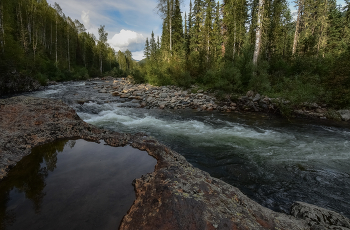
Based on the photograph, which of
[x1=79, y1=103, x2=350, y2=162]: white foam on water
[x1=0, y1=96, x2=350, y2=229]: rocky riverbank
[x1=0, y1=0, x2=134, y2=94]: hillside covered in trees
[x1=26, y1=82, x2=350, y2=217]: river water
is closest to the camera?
[x1=0, y1=96, x2=350, y2=229]: rocky riverbank

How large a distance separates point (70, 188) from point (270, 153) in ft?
16.7

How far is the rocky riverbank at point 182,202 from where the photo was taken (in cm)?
165

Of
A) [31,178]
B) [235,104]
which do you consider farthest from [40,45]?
[31,178]

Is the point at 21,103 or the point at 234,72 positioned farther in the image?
the point at 234,72

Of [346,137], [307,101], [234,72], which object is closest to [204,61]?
[234,72]

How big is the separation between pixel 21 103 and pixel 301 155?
803 centimetres

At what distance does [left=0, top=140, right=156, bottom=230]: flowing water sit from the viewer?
1740 mm

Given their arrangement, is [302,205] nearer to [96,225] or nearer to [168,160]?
[168,160]

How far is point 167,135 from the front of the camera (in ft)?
21.6

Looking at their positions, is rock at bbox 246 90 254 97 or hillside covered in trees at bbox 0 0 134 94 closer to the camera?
rock at bbox 246 90 254 97

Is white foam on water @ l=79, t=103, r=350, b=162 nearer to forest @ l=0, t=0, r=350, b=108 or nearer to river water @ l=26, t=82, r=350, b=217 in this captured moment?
river water @ l=26, t=82, r=350, b=217

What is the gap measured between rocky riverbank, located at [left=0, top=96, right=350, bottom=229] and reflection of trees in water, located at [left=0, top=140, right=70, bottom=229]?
153 millimetres

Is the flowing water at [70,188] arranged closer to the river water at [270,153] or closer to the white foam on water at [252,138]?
the river water at [270,153]

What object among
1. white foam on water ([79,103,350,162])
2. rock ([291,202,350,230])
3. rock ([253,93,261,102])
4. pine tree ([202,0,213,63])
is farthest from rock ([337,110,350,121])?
pine tree ([202,0,213,63])
